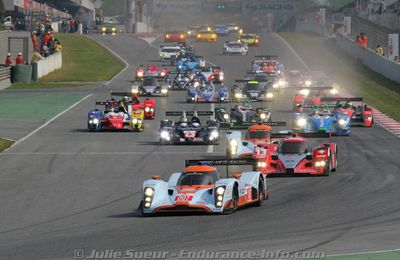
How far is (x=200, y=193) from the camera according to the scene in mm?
24547

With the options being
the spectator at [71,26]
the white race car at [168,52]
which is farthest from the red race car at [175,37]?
the white race car at [168,52]

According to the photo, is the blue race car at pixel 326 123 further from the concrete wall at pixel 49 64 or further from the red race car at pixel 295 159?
the concrete wall at pixel 49 64

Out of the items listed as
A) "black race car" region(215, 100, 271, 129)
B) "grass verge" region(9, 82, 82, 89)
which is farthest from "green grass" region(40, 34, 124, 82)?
"black race car" region(215, 100, 271, 129)

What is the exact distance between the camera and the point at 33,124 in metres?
49.1

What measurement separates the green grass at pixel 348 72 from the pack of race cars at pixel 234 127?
3.06 metres

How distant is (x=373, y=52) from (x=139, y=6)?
78171 millimetres

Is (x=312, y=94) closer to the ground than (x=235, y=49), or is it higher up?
closer to the ground

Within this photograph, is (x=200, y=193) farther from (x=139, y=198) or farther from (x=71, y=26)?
(x=71, y=26)

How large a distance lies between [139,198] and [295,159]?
5.65m

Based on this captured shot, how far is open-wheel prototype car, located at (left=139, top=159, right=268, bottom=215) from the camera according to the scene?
24219 mm

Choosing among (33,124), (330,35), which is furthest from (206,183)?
(330,35)

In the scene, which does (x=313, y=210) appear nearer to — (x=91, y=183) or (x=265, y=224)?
(x=265, y=224)

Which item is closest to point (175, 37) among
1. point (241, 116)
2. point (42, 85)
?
point (42, 85)

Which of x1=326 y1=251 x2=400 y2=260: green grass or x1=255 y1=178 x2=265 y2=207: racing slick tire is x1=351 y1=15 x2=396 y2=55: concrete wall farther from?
x1=326 y1=251 x2=400 y2=260: green grass
